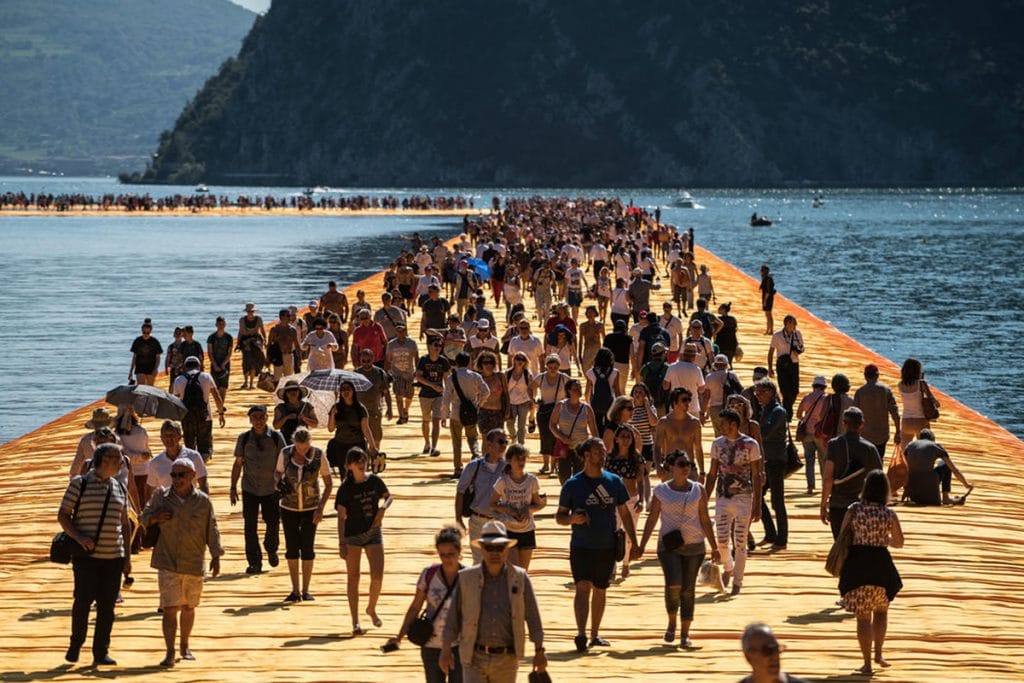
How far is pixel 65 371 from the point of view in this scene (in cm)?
4294

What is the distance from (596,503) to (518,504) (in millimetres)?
583

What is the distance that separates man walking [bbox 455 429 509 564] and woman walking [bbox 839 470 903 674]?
8.46 ft

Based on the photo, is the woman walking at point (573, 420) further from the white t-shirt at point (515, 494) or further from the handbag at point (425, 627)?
the handbag at point (425, 627)

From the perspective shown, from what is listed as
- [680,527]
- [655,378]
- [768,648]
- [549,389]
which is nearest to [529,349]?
[655,378]

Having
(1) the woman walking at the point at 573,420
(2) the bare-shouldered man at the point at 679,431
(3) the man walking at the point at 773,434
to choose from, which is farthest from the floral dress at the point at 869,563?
(1) the woman walking at the point at 573,420

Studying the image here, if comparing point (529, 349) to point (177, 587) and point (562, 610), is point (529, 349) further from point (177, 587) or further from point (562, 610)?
point (177, 587)

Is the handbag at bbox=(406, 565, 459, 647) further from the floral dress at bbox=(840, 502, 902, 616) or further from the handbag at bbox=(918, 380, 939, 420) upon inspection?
the handbag at bbox=(918, 380, 939, 420)

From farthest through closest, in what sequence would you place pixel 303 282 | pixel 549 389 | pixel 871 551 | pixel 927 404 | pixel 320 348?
pixel 303 282 → pixel 320 348 → pixel 927 404 → pixel 549 389 → pixel 871 551

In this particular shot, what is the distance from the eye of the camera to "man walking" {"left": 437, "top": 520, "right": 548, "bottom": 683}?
333 inches

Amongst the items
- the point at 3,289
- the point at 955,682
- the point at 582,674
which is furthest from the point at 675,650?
the point at 3,289

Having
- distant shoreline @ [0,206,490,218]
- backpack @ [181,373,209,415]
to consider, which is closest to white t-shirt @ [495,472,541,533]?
backpack @ [181,373,209,415]

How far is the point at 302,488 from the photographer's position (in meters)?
12.9

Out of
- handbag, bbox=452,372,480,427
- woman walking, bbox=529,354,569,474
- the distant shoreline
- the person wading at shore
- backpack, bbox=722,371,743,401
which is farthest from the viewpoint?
the distant shoreline

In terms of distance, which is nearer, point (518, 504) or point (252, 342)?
point (518, 504)
